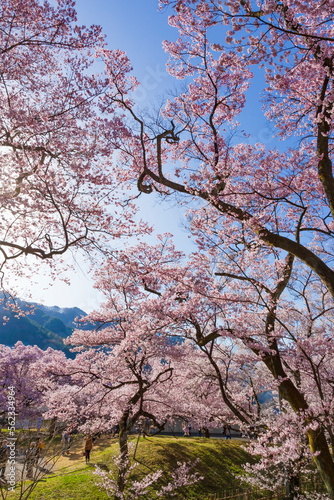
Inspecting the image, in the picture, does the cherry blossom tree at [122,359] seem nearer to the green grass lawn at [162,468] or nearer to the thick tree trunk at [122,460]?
the thick tree trunk at [122,460]

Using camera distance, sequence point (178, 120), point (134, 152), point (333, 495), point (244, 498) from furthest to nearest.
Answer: point (244, 498) → point (134, 152) → point (178, 120) → point (333, 495)

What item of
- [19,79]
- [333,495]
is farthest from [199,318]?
[19,79]

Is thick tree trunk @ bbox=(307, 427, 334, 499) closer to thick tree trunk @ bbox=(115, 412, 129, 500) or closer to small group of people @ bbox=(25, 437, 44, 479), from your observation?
small group of people @ bbox=(25, 437, 44, 479)

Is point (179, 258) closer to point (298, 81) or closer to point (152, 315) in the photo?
point (152, 315)

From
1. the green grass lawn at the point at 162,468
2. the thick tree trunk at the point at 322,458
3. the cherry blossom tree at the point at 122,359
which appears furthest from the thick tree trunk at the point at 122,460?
the thick tree trunk at the point at 322,458

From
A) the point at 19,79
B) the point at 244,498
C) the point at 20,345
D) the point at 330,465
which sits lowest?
the point at 244,498

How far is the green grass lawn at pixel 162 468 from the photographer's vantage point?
11.7 meters

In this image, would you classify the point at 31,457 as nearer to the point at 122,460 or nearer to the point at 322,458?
the point at 322,458

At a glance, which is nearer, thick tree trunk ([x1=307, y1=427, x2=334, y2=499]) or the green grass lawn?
thick tree trunk ([x1=307, y1=427, x2=334, y2=499])

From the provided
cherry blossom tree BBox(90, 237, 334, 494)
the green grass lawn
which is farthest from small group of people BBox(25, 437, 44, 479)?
the green grass lawn

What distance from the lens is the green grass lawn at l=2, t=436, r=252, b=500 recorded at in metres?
11.7

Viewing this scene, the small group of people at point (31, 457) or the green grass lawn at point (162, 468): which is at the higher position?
the small group of people at point (31, 457)

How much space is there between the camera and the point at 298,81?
7.44m

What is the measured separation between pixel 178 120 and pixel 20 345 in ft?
101
